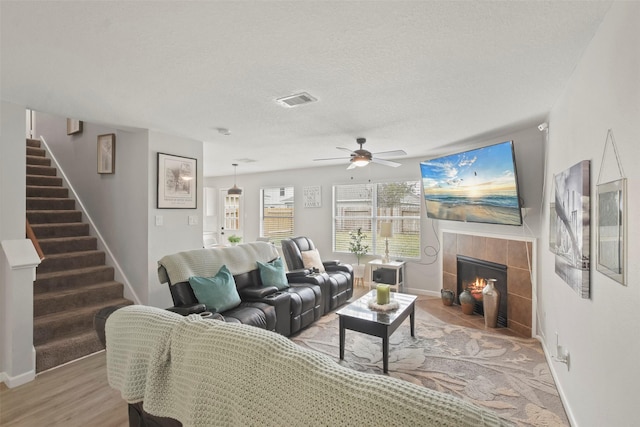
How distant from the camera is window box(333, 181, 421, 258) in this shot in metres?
5.36

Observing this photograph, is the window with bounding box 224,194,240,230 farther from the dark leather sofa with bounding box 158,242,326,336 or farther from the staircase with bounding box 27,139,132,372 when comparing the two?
the dark leather sofa with bounding box 158,242,326,336

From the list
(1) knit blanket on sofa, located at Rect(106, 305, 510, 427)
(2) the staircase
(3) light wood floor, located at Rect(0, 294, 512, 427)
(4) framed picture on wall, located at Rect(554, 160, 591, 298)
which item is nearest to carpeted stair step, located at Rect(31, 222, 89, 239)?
(2) the staircase

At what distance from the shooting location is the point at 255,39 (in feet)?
5.36

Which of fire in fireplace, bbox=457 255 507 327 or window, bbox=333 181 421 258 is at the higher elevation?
window, bbox=333 181 421 258

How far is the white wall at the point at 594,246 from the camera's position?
1.22 m

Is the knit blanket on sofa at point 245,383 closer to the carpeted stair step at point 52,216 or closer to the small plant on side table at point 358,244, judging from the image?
the carpeted stair step at point 52,216

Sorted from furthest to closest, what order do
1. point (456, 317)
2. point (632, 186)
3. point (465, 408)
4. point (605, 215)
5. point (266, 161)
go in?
point (266, 161) < point (456, 317) < point (605, 215) < point (632, 186) < point (465, 408)

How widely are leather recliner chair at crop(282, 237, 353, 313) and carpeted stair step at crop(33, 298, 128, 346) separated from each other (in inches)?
95.7

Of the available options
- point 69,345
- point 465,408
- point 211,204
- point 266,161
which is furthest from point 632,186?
point 211,204

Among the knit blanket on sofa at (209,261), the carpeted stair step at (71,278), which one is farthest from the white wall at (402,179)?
the carpeted stair step at (71,278)

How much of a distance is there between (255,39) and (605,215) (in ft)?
6.54

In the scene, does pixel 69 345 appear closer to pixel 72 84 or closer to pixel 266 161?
pixel 72 84

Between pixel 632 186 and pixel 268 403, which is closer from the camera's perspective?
pixel 268 403

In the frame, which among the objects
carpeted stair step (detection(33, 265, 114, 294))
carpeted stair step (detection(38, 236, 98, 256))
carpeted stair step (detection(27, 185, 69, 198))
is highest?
carpeted stair step (detection(27, 185, 69, 198))
